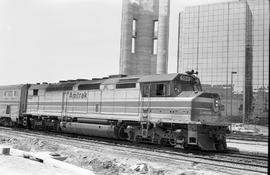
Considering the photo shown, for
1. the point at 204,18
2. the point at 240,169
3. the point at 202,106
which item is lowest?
the point at 240,169

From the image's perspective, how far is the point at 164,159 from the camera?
1411 cm

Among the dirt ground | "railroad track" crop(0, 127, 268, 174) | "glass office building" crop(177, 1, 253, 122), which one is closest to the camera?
the dirt ground

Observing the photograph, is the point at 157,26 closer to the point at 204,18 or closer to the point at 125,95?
the point at 204,18

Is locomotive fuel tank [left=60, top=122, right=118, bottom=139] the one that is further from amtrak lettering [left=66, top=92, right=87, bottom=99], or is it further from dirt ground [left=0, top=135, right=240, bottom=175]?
dirt ground [left=0, top=135, right=240, bottom=175]

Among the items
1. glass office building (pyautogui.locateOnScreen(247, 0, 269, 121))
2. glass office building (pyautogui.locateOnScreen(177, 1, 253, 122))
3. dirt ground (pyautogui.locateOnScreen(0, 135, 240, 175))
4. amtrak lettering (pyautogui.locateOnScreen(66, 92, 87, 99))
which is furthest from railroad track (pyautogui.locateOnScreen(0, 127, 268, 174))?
glass office building (pyautogui.locateOnScreen(247, 0, 269, 121))

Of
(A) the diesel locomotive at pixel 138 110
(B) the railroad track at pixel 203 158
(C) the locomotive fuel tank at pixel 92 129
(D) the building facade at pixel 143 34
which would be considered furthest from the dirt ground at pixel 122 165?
(D) the building facade at pixel 143 34

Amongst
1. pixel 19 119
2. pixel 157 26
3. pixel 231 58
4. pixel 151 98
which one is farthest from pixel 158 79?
pixel 231 58

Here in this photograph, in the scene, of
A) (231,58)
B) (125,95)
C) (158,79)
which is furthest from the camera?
(231,58)

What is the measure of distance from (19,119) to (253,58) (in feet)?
278

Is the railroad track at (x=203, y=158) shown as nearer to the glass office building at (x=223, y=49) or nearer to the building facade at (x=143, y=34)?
the building facade at (x=143, y=34)

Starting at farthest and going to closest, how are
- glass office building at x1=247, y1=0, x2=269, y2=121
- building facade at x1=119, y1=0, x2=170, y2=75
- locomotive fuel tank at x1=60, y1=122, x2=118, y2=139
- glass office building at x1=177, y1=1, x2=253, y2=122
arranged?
glass office building at x1=247, y1=0, x2=269, y2=121, glass office building at x1=177, y1=1, x2=253, y2=122, building facade at x1=119, y1=0, x2=170, y2=75, locomotive fuel tank at x1=60, y1=122, x2=118, y2=139

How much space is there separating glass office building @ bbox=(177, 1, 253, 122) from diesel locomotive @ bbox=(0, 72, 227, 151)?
244ft

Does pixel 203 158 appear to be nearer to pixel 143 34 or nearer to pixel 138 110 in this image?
pixel 138 110

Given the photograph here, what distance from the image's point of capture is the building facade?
8600 centimetres
